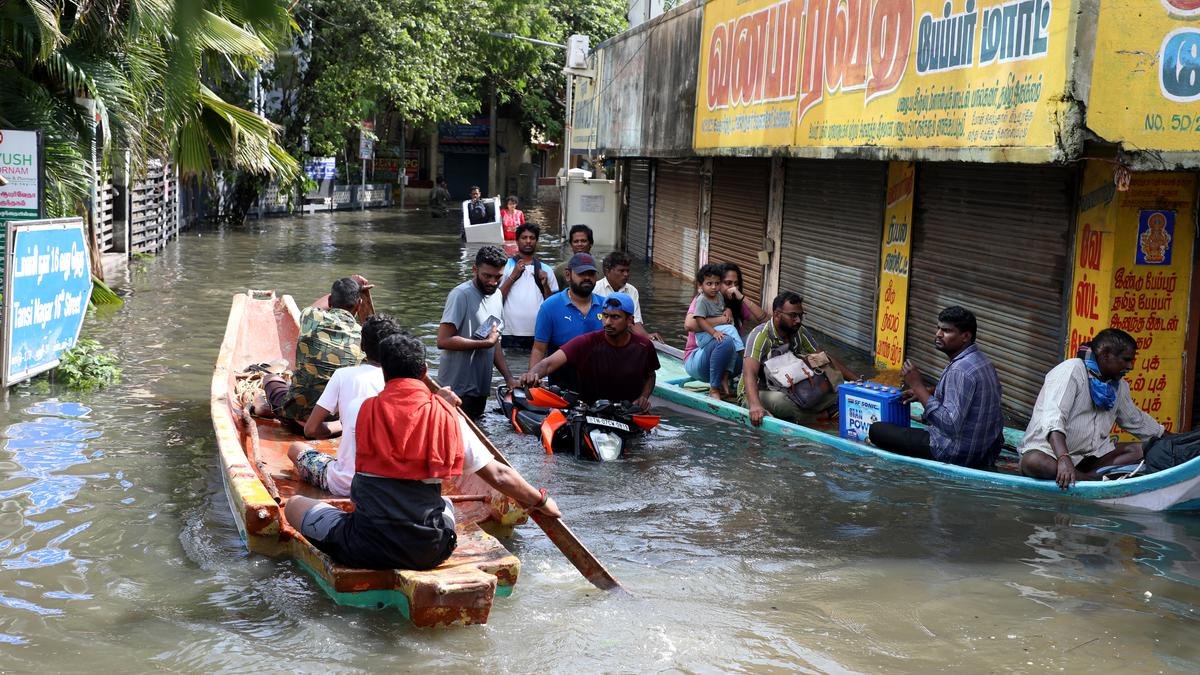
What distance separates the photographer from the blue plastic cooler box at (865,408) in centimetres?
903

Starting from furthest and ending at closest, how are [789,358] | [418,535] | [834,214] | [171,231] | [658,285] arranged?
1. [171,231]
2. [658,285]
3. [834,214]
4. [789,358]
5. [418,535]

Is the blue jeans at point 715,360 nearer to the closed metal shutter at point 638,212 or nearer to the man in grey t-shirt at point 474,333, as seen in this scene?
the man in grey t-shirt at point 474,333

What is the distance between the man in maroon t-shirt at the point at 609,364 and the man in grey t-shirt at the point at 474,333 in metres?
0.44

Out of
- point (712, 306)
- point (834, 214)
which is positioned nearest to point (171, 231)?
point (834, 214)

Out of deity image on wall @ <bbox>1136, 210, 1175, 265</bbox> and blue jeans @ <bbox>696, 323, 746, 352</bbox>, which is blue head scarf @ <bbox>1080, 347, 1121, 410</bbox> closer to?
deity image on wall @ <bbox>1136, 210, 1175, 265</bbox>

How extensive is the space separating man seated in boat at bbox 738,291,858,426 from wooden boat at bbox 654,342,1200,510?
24cm

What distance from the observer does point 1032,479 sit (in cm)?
790

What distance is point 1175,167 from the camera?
25.5 ft

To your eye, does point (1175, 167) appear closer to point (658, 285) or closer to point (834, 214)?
point (834, 214)

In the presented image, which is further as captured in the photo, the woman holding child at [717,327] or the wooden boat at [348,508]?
the woman holding child at [717,327]

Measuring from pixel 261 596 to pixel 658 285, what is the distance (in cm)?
1605

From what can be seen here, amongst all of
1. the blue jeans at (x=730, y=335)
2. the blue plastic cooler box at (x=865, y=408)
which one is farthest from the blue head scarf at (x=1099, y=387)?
the blue jeans at (x=730, y=335)

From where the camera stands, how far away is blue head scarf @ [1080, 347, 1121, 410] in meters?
7.79

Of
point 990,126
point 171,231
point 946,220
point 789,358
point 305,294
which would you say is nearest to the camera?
point 990,126
